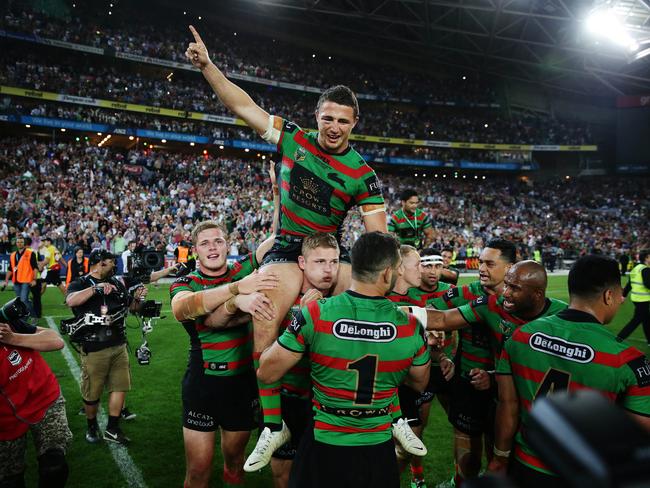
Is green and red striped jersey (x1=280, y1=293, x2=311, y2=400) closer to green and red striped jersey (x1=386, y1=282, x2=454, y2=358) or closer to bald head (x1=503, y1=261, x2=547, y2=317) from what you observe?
bald head (x1=503, y1=261, x2=547, y2=317)

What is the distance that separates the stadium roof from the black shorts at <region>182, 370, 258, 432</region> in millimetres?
35763

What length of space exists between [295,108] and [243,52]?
7307mm

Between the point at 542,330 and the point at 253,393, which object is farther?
the point at 253,393

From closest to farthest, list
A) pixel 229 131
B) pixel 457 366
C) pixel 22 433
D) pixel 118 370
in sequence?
1. pixel 22 433
2. pixel 457 366
3. pixel 118 370
4. pixel 229 131

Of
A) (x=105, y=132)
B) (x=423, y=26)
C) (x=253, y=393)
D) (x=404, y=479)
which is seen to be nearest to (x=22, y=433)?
(x=253, y=393)

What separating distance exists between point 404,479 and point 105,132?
3438 cm

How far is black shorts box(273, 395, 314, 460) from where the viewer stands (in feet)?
12.4

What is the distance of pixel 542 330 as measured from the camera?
2.94 m

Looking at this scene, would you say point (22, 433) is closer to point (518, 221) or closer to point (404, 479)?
point (404, 479)

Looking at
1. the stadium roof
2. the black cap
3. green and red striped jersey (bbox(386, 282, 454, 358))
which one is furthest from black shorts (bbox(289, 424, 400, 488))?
the stadium roof

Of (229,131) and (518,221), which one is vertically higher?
(229,131)

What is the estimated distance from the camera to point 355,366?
2.80m

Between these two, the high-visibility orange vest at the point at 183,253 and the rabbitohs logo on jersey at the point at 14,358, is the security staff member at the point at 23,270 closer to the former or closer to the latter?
the high-visibility orange vest at the point at 183,253

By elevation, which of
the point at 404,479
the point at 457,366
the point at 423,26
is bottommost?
the point at 404,479
